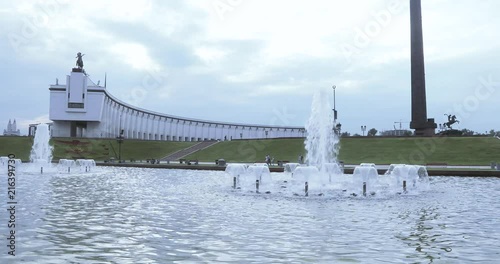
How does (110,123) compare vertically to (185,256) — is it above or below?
above

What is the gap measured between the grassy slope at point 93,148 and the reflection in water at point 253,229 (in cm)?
4592

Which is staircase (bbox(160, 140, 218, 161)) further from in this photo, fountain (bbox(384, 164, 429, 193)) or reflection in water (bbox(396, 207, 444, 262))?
reflection in water (bbox(396, 207, 444, 262))

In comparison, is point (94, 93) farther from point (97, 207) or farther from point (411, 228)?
point (411, 228)

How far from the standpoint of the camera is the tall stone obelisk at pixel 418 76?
53.0 metres

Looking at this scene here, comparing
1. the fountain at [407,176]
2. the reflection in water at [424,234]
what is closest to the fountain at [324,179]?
the fountain at [407,176]

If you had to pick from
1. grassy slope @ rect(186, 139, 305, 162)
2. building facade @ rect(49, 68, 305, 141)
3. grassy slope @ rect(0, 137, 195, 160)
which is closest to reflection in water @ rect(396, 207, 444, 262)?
→ grassy slope @ rect(186, 139, 305, 162)

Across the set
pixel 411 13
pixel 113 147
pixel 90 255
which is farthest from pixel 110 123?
pixel 90 255

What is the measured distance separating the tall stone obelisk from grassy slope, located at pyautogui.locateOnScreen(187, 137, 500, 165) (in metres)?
2.96

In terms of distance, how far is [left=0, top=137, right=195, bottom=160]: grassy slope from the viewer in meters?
59.9

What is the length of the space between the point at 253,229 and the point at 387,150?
40161 millimetres

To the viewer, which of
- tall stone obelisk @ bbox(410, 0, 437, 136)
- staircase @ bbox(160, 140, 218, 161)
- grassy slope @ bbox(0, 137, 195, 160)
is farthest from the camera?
grassy slope @ bbox(0, 137, 195, 160)

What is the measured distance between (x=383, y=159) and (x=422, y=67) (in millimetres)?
15186

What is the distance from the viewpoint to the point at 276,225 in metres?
10.5

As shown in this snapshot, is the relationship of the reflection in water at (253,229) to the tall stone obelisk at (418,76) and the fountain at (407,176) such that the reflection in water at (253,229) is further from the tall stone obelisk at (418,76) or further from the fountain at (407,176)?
the tall stone obelisk at (418,76)
